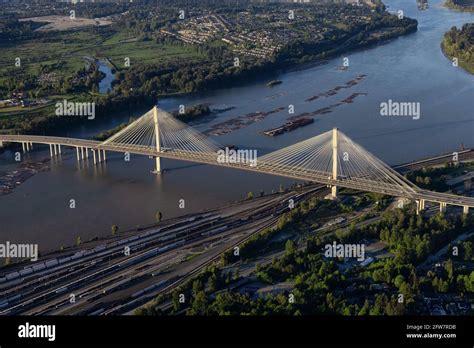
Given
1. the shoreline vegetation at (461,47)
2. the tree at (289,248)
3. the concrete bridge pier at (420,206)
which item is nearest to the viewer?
the tree at (289,248)

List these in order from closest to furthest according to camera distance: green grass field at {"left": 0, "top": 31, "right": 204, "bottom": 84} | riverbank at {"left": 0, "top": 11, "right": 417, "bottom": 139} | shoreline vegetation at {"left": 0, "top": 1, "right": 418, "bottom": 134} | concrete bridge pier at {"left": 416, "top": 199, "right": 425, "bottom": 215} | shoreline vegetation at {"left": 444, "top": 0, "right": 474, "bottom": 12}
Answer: concrete bridge pier at {"left": 416, "top": 199, "right": 425, "bottom": 215}, riverbank at {"left": 0, "top": 11, "right": 417, "bottom": 139}, shoreline vegetation at {"left": 0, "top": 1, "right": 418, "bottom": 134}, green grass field at {"left": 0, "top": 31, "right": 204, "bottom": 84}, shoreline vegetation at {"left": 444, "top": 0, "right": 474, "bottom": 12}

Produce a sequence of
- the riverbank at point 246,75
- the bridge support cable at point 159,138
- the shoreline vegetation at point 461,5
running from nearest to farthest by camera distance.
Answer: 1. the bridge support cable at point 159,138
2. the riverbank at point 246,75
3. the shoreline vegetation at point 461,5

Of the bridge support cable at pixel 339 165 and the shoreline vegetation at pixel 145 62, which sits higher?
the shoreline vegetation at pixel 145 62

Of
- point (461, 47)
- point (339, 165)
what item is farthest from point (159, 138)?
point (461, 47)

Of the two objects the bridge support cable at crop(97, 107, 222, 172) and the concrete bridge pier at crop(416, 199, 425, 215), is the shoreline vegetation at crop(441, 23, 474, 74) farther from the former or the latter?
the concrete bridge pier at crop(416, 199, 425, 215)

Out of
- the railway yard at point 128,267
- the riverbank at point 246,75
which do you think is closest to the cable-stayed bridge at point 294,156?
the railway yard at point 128,267


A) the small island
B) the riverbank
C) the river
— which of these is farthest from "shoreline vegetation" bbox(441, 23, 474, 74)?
the small island

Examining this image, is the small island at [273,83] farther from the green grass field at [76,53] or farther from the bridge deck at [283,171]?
the bridge deck at [283,171]

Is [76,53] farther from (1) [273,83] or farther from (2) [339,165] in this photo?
(2) [339,165]
